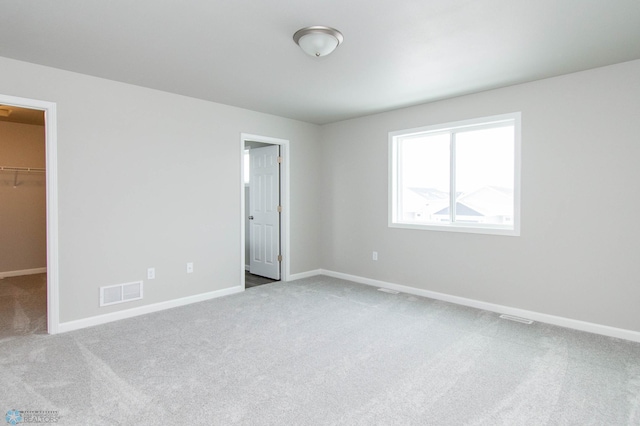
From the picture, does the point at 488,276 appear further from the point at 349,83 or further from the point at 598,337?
the point at 349,83

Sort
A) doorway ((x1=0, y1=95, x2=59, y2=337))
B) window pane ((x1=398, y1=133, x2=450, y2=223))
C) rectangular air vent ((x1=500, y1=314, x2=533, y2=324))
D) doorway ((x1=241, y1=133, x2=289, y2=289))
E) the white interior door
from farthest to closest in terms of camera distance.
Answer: the white interior door
doorway ((x1=241, y1=133, x2=289, y2=289))
doorway ((x1=0, y1=95, x2=59, y2=337))
window pane ((x1=398, y1=133, x2=450, y2=223))
rectangular air vent ((x1=500, y1=314, x2=533, y2=324))

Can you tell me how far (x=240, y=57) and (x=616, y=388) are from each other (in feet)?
11.9

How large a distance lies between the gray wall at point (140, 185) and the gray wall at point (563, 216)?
7.94 ft

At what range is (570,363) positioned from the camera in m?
2.66

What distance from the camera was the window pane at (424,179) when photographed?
4441mm

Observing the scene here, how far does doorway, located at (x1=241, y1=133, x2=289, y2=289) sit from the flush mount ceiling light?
243 centimetres

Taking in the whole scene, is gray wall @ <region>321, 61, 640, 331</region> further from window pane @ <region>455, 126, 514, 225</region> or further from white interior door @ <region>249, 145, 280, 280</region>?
white interior door @ <region>249, 145, 280, 280</region>

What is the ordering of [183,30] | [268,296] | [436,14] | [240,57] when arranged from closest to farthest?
[436,14] < [183,30] < [240,57] < [268,296]

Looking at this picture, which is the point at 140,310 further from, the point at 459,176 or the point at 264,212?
the point at 459,176

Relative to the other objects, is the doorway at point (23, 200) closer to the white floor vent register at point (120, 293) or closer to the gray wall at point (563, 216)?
the white floor vent register at point (120, 293)

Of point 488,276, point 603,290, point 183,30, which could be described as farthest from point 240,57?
point 603,290

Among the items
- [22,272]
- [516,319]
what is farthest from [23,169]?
[516,319]

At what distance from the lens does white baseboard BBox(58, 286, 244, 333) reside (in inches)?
133

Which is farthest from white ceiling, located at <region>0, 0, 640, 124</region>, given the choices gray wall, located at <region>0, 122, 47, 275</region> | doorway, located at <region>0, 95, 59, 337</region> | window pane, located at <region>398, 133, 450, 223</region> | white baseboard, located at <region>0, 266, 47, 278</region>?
white baseboard, located at <region>0, 266, 47, 278</region>
